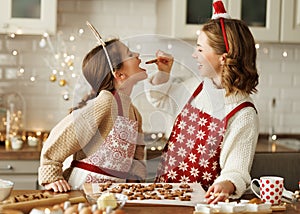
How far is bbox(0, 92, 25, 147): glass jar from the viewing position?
3.80m

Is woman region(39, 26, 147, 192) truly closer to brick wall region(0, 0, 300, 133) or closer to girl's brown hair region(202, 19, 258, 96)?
girl's brown hair region(202, 19, 258, 96)

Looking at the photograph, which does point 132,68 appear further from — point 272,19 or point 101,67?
point 272,19

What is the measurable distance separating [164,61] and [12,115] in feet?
5.58

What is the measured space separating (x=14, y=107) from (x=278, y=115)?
1695mm

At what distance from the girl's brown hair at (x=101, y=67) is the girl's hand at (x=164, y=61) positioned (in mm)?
139

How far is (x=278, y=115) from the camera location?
4270mm

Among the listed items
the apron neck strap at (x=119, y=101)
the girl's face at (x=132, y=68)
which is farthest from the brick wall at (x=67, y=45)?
the girl's face at (x=132, y=68)

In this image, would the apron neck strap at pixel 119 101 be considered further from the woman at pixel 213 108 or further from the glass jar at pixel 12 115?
the glass jar at pixel 12 115

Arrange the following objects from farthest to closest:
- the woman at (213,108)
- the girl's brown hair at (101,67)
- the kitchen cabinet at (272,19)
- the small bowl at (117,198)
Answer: the kitchen cabinet at (272,19) < the woman at (213,108) < the girl's brown hair at (101,67) < the small bowl at (117,198)

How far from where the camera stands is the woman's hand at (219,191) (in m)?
2.12

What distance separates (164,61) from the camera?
2428 mm

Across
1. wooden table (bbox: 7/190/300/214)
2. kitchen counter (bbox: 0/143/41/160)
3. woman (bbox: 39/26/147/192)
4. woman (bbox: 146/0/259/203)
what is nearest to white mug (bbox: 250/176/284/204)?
wooden table (bbox: 7/190/300/214)

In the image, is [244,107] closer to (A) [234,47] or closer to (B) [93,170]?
(A) [234,47]

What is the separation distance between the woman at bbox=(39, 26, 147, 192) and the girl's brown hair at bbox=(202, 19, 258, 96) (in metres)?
0.42
